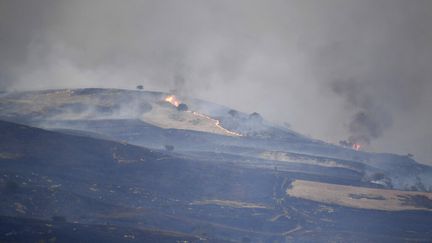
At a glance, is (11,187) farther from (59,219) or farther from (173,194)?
(173,194)

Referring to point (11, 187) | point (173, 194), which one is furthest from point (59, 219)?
point (173, 194)

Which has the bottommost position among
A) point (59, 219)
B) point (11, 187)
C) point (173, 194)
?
point (59, 219)

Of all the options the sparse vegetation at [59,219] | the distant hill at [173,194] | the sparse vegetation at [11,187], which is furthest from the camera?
the sparse vegetation at [11,187]

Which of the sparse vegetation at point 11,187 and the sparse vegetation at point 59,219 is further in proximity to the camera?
the sparse vegetation at point 11,187

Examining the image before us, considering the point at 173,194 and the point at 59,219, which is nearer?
the point at 59,219

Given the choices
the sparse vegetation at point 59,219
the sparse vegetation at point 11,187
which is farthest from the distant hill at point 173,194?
the sparse vegetation at point 11,187

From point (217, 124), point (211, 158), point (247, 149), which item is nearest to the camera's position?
point (211, 158)

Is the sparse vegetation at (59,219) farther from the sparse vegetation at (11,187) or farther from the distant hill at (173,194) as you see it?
the sparse vegetation at (11,187)

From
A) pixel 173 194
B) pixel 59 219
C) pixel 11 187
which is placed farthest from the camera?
pixel 173 194

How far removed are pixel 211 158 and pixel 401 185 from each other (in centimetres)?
7527

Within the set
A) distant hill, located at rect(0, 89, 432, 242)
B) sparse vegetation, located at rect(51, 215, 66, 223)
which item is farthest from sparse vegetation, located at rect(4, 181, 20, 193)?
sparse vegetation, located at rect(51, 215, 66, 223)

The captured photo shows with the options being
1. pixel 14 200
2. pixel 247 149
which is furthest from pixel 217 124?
pixel 14 200

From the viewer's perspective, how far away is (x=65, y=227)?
7106cm

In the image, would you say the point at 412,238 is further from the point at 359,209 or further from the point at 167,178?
the point at 167,178
